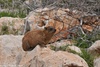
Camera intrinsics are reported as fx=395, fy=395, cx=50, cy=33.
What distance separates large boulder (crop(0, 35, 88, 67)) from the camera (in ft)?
24.2

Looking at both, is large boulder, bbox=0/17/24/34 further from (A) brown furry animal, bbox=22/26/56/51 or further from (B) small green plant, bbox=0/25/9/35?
(A) brown furry animal, bbox=22/26/56/51

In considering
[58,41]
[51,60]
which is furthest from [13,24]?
[51,60]

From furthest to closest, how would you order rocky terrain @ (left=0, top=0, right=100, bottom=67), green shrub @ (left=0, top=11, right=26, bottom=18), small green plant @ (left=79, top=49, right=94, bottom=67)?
green shrub @ (left=0, top=11, right=26, bottom=18), small green plant @ (left=79, top=49, right=94, bottom=67), rocky terrain @ (left=0, top=0, right=100, bottom=67)

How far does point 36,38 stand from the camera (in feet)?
29.0

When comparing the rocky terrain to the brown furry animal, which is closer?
the rocky terrain

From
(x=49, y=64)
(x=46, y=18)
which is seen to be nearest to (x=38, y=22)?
(x=46, y=18)

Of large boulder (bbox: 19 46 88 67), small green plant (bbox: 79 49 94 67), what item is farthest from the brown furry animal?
small green plant (bbox: 79 49 94 67)

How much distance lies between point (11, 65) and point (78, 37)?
2278 millimetres

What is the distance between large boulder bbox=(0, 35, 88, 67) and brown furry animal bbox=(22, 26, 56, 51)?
0.21 m

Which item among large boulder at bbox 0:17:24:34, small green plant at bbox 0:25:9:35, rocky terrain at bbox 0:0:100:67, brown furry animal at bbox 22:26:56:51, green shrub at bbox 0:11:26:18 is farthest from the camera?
green shrub at bbox 0:11:26:18

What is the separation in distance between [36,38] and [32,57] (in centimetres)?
88

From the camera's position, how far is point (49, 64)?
7391mm

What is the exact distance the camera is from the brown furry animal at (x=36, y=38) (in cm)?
885

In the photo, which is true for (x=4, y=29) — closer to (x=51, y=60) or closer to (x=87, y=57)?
(x=87, y=57)
